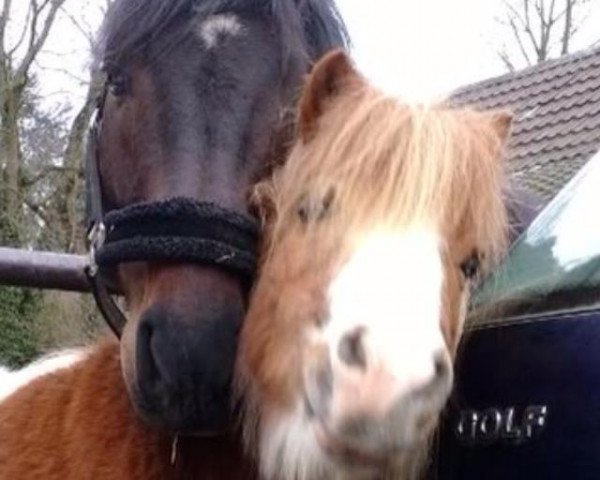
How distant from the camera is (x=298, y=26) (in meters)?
2.82

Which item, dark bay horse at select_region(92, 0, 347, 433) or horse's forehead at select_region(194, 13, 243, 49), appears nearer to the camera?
dark bay horse at select_region(92, 0, 347, 433)

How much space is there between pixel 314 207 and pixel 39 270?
240 centimetres

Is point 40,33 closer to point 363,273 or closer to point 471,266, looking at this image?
point 471,266

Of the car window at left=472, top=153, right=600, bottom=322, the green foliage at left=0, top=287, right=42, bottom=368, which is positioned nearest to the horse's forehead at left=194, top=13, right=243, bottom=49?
the car window at left=472, top=153, right=600, bottom=322

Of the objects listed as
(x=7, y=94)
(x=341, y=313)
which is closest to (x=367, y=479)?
(x=341, y=313)

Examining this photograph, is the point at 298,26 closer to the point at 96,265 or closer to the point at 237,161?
the point at 237,161

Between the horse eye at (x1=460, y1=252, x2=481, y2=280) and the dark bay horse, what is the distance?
16.7 inches

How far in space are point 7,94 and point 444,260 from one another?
671 inches

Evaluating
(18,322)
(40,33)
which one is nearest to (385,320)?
(18,322)

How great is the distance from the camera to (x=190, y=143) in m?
2.47

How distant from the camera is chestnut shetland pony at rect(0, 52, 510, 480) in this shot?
1.71 metres

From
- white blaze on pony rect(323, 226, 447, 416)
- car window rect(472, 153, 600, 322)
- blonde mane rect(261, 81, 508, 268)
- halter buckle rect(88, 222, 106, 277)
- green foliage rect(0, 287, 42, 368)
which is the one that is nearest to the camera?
white blaze on pony rect(323, 226, 447, 416)

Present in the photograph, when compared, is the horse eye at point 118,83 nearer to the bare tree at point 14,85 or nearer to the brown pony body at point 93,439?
the brown pony body at point 93,439

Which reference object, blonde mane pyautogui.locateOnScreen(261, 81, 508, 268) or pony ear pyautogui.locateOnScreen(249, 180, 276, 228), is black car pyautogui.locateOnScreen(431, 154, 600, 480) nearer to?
blonde mane pyautogui.locateOnScreen(261, 81, 508, 268)
